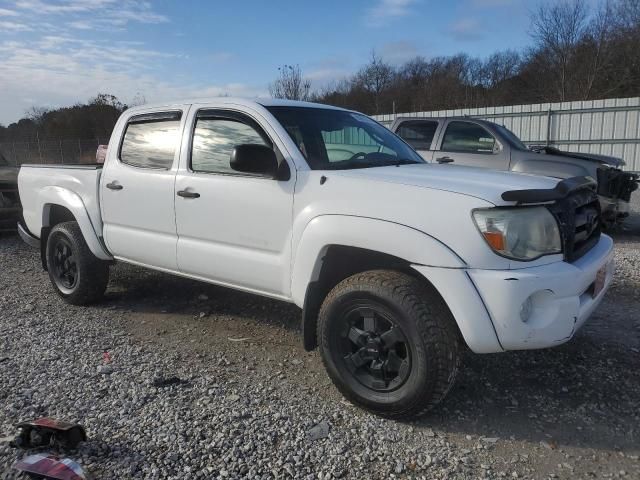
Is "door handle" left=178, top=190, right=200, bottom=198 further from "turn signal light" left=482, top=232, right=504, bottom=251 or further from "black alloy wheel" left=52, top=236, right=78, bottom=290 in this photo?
"turn signal light" left=482, top=232, right=504, bottom=251

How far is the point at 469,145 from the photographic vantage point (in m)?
8.47

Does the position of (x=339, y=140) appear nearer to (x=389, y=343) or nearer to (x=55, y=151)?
(x=389, y=343)

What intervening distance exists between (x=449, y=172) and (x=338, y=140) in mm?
949

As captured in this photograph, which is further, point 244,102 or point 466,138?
point 466,138

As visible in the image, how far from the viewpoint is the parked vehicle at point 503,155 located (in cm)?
773

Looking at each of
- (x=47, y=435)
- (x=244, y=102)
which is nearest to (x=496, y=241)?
(x=244, y=102)

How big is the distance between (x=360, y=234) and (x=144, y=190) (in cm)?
214

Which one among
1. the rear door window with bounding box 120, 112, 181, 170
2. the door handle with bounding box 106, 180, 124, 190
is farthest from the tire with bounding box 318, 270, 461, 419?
the door handle with bounding box 106, 180, 124, 190

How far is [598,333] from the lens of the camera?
4270 millimetres

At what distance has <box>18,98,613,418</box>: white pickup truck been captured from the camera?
2734mm

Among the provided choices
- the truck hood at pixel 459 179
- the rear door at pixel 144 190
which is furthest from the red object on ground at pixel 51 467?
the truck hood at pixel 459 179

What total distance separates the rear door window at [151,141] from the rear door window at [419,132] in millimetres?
5143

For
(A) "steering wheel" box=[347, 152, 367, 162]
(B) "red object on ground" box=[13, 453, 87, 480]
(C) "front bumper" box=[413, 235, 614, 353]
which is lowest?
(B) "red object on ground" box=[13, 453, 87, 480]

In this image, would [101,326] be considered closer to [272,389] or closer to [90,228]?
[90,228]
